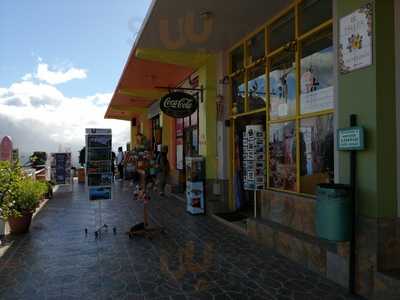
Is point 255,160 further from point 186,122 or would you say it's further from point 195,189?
point 186,122

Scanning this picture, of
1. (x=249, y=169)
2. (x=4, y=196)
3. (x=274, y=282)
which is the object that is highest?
(x=249, y=169)

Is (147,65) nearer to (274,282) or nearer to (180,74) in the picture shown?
(180,74)

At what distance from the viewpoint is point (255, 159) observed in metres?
6.25

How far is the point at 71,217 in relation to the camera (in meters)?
8.15

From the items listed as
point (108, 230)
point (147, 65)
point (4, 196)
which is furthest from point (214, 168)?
point (4, 196)

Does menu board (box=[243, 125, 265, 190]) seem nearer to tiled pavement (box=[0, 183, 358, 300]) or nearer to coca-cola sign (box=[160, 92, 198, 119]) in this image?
tiled pavement (box=[0, 183, 358, 300])

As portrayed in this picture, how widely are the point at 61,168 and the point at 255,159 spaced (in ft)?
34.8

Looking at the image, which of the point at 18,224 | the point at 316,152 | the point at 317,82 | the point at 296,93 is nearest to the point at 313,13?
the point at 317,82

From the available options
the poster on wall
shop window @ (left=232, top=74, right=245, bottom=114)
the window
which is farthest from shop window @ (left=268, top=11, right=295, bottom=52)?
shop window @ (left=232, top=74, right=245, bottom=114)

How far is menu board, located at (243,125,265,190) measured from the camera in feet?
20.5

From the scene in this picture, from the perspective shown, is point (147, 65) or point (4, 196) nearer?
point (4, 196)

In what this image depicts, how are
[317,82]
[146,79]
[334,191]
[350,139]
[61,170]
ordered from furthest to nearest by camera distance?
[61,170] < [146,79] < [317,82] < [350,139] < [334,191]

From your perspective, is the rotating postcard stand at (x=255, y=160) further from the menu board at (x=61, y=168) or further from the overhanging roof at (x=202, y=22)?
the menu board at (x=61, y=168)

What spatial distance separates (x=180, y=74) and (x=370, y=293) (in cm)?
882
